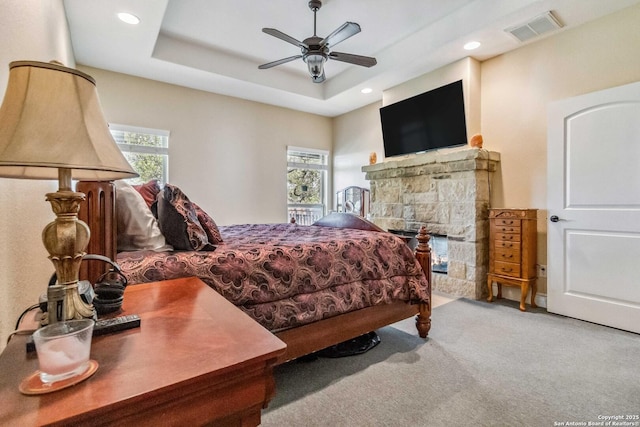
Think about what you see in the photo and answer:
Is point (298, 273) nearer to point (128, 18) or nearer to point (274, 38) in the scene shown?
point (128, 18)

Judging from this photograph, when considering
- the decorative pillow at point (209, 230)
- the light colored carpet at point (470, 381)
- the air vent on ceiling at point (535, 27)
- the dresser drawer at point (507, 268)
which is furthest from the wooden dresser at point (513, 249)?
the decorative pillow at point (209, 230)

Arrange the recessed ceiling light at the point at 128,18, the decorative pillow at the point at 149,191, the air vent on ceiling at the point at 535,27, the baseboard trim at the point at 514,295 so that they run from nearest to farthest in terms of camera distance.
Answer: the decorative pillow at the point at 149,191 → the recessed ceiling light at the point at 128,18 → the air vent on ceiling at the point at 535,27 → the baseboard trim at the point at 514,295

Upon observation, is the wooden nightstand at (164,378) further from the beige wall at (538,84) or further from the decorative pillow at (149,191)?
the beige wall at (538,84)

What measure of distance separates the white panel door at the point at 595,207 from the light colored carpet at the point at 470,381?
0.31 meters

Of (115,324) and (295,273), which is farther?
(295,273)

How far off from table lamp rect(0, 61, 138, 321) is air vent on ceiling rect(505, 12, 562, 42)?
3.78 m

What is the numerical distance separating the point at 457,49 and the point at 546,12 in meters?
0.87

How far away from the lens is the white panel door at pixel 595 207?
263 cm

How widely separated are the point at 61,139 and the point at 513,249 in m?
3.69

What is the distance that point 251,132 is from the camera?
5.12 m

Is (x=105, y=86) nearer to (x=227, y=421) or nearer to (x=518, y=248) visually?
(x=227, y=421)

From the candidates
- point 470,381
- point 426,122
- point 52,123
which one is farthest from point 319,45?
point 470,381

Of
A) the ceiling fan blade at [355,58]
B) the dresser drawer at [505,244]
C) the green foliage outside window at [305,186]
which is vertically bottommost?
the dresser drawer at [505,244]

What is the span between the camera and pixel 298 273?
1.80 m
